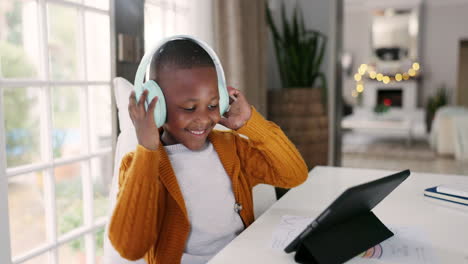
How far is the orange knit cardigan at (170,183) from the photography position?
0.86m

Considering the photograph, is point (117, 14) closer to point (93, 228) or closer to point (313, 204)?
point (93, 228)

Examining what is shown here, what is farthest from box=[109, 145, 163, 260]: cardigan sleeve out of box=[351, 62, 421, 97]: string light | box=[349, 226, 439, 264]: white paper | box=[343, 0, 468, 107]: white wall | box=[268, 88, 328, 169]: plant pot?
box=[351, 62, 421, 97]: string light

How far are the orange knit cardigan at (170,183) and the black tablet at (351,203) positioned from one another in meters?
0.29

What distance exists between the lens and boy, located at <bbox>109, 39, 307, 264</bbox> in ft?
2.84

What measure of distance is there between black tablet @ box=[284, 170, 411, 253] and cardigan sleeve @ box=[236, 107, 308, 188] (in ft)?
0.90

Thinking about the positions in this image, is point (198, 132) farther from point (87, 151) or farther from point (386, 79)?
point (386, 79)

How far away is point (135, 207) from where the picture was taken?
863 mm

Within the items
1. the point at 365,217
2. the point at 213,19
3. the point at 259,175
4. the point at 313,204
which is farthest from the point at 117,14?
the point at 365,217

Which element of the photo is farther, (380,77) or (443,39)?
(380,77)

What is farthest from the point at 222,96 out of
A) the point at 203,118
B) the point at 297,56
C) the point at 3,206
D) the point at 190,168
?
the point at 297,56

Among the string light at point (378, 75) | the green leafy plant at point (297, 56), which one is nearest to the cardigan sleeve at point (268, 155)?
the green leafy plant at point (297, 56)

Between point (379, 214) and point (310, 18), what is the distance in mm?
3372

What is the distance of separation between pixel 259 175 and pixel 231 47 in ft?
6.06

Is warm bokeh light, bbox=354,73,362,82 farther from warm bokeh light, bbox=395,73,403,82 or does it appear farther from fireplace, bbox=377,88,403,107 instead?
warm bokeh light, bbox=395,73,403,82
